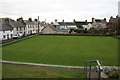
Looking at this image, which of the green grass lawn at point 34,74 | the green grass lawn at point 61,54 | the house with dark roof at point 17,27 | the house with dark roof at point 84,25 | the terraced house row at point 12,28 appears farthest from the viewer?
the house with dark roof at point 84,25

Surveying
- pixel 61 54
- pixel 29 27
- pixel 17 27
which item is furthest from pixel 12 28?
pixel 61 54

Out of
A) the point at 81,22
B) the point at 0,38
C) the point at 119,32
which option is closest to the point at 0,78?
the point at 0,38

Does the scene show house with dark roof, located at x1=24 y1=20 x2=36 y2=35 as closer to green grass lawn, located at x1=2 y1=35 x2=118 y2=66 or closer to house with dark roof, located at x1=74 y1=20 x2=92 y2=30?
green grass lawn, located at x1=2 y1=35 x2=118 y2=66

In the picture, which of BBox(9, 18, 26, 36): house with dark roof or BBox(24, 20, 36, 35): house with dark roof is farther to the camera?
BBox(24, 20, 36, 35): house with dark roof

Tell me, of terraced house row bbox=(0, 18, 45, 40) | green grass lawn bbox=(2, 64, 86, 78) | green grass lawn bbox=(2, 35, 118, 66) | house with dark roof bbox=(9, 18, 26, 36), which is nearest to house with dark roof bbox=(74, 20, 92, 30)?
terraced house row bbox=(0, 18, 45, 40)

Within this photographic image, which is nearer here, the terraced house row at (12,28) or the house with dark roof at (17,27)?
the terraced house row at (12,28)

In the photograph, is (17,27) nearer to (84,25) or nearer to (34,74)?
(34,74)

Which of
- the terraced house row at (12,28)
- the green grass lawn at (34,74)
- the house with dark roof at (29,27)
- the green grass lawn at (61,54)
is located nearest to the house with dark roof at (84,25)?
the terraced house row at (12,28)

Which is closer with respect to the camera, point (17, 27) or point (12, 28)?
point (12, 28)

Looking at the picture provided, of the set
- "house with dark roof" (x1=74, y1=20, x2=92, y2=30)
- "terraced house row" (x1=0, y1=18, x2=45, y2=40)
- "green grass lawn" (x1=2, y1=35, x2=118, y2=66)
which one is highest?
"house with dark roof" (x1=74, y1=20, x2=92, y2=30)

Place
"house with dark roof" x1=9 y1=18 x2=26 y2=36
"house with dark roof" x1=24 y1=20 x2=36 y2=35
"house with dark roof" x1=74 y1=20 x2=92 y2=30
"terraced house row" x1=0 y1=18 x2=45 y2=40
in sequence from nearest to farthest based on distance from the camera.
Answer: "terraced house row" x1=0 y1=18 x2=45 y2=40, "house with dark roof" x1=9 y1=18 x2=26 y2=36, "house with dark roof" x1=24 y1=20 x2=36 y2=35, "house with dark roof" x1=74 y1=20 x2=92 y2=30

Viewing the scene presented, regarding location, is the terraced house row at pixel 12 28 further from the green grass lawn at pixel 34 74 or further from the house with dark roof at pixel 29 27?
the green grass lawn at pixel 34 74

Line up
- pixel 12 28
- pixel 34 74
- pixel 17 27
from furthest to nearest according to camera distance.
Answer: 1. pixel 17 27
2. pixel 12 28
3. pixel 34 74

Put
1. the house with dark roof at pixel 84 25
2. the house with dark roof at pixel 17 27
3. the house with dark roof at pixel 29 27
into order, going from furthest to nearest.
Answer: the house with dark roof at pixel 84 25 → the house with dark roof at pixel 29 27 → the house with dark roof at pixel 17 27
